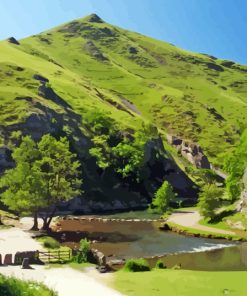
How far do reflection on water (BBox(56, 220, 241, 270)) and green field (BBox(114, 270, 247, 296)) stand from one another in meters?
18.6

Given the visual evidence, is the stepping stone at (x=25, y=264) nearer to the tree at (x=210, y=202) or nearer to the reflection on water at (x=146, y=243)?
the reflection on water at (x=146, y=243)

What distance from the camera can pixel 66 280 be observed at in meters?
44.8

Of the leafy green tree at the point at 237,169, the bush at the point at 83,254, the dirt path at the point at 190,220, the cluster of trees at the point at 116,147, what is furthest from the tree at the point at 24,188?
the cluster of trees at the point at 116,147

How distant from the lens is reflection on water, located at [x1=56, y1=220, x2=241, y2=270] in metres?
71.2

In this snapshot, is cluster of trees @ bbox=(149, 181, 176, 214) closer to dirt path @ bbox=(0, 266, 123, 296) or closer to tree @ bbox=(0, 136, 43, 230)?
tree @ bbox=(0, 136, 43, 230)

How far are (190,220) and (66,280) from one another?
70.0m

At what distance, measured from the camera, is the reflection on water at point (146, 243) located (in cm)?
7119

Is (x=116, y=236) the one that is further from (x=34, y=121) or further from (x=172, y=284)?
(x=34, y=121)

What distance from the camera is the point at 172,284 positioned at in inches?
1702

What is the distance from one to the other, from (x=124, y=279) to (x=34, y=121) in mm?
108119

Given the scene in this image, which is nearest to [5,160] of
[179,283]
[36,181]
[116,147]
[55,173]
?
[55,173]

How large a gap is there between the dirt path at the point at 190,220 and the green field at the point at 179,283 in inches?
1834

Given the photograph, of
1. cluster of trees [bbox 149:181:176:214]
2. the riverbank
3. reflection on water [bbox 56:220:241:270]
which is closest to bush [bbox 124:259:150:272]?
reflection on water [bbox 56:220:241:270]

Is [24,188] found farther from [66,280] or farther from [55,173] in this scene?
[66,280]
